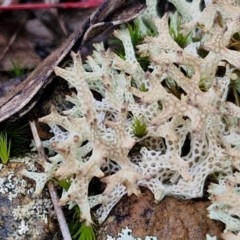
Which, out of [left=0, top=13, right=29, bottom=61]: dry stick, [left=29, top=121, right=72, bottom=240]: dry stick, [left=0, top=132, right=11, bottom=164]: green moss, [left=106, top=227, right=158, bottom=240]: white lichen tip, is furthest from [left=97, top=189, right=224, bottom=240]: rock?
[left=0, top=13, right=29, bottom=61]: dry stick

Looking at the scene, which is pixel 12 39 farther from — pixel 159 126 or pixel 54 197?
pixel 159 126

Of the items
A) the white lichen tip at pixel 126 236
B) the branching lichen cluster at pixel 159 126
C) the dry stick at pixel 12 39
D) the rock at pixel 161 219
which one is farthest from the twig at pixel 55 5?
the white lichen tip at pixel 126 236

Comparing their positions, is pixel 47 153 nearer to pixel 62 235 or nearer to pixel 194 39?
Answer: pixel 62 235

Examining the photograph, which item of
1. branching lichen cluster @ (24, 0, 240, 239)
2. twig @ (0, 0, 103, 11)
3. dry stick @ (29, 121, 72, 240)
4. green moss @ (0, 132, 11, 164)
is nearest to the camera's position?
branching lichen cluster @ (24, 0, 240, 239)

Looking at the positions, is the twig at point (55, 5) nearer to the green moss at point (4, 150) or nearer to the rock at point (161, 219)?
the green moss at point (4, 150)

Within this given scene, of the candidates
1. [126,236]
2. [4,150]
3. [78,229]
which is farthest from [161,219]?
[4,150]

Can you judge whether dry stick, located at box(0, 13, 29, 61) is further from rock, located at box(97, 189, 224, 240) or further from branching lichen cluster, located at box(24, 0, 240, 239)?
rock, located at box(97, 189, 224, 240)
